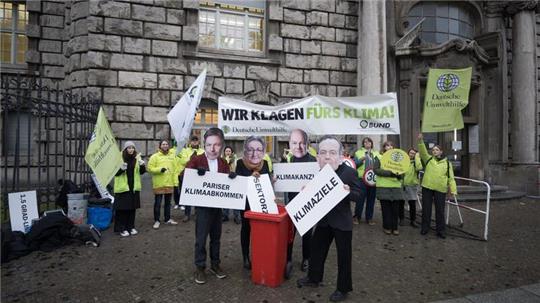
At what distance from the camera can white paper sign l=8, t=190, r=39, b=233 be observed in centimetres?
569

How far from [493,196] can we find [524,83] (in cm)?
542

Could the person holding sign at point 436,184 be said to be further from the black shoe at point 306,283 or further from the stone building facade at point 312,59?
the stone building facade at point 312,59

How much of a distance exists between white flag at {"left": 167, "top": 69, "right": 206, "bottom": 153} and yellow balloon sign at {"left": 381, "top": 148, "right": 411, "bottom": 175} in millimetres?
3960

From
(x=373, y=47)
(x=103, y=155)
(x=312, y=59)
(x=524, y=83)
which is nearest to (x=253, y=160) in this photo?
(x=103, y=155)

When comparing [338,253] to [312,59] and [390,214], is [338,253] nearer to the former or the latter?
[390,214]

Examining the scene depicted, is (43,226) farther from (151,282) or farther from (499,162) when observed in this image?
(499,162)

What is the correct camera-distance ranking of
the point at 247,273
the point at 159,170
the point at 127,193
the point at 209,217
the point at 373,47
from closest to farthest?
the point at 209,217 < the point at 247,273 < the point at 127,193 < the point at 159,170 < the point at 373,47

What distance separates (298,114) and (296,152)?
61.8 inches

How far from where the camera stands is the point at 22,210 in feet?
19.0

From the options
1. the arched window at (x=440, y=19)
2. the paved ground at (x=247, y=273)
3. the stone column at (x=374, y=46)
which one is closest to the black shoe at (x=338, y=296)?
the paved ground at (x=247, y=273)

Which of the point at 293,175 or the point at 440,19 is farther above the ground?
the point at 440,19

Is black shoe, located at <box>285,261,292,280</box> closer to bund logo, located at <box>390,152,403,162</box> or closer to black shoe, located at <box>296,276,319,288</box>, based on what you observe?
black shoe, located at <box>296,276,319,288</box>

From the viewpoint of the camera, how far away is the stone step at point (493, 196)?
10.7 metres

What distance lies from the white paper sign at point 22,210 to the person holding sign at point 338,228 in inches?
196
